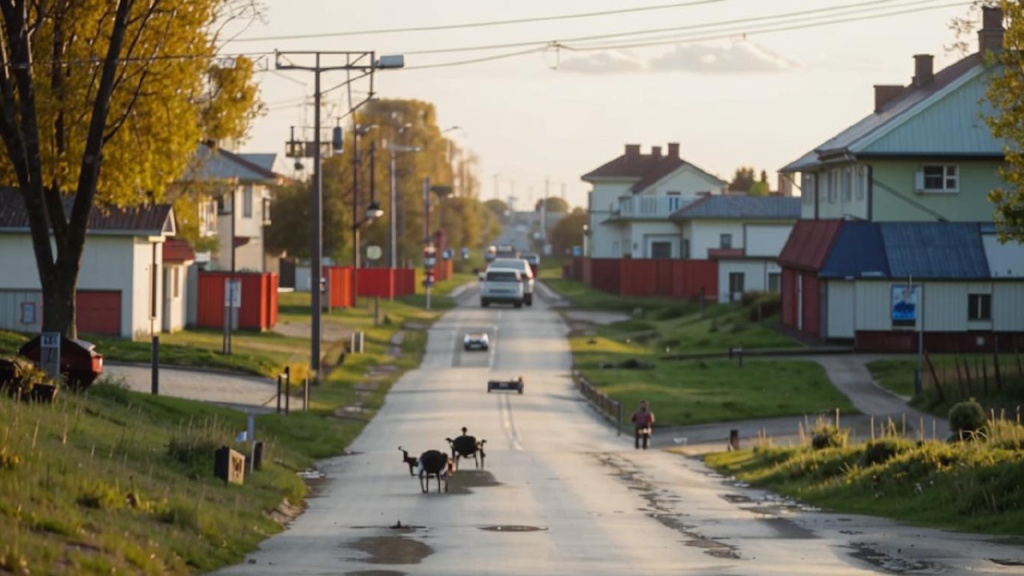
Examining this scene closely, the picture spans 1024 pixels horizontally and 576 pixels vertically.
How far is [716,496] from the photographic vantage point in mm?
27016

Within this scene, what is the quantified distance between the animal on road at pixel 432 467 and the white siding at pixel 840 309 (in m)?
33.2

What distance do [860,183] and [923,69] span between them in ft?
27.8

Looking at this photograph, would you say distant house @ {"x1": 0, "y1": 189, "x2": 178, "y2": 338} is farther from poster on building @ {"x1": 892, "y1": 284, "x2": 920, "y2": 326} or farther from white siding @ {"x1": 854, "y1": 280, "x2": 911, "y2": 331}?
white siding @ {"x1": 854, "y1": 280, "x2": 911, "y2": 331}

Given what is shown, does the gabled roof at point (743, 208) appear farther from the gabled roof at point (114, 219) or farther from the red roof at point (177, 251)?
the gabled roof at point (114, 219)

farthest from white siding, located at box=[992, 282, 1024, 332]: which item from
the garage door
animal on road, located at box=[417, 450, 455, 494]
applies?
animal on road, located at box=[417, 450, 455, 494]

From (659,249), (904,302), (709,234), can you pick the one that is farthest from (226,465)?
(659,249)

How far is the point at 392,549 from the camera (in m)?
17.4

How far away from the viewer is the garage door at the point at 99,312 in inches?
2025

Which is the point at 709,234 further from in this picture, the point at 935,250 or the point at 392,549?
the point at 392,549

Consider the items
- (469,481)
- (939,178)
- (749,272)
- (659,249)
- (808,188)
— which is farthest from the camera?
(659,249)

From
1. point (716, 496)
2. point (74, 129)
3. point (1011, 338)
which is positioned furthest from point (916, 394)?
point (74, 129)

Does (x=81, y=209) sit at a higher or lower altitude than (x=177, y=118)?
lower

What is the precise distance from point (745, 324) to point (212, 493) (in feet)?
166

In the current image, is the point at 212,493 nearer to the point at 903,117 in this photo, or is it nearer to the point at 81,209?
the point at 81,209
